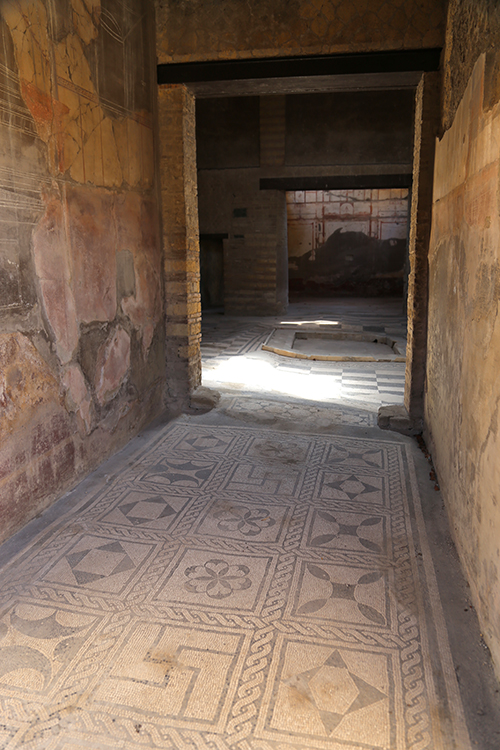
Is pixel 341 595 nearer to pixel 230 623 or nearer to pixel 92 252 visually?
pixel 230 623

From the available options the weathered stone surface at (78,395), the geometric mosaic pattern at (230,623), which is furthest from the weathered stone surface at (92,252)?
the geometric mosaic pattern at (230,623)

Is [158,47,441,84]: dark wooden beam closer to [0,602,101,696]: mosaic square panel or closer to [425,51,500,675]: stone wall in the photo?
[425,51,500,675]: stone wall

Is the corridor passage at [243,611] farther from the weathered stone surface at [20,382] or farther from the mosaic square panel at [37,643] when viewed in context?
the weathered stone surface at [20,382]

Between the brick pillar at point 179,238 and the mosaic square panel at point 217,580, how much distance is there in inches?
77.7

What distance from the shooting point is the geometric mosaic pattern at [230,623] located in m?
1.34

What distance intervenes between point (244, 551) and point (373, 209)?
1263cm

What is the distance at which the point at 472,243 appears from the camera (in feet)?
6.53

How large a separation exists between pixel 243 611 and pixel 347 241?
12.8m

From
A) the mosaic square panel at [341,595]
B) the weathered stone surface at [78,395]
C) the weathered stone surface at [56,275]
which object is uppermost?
the weathered stone surface at [56,275]

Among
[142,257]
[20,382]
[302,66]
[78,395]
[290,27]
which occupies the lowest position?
[78,395]

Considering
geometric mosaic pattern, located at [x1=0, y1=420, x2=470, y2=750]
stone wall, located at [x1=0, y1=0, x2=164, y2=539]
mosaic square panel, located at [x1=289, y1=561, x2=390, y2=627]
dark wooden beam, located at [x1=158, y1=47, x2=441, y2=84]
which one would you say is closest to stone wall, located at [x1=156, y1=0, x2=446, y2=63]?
dark wooden beam, located at [x1=158, y1=47, x2=441, y2=84]

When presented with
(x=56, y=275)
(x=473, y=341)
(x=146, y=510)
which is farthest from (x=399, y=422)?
(x=56, y=275)

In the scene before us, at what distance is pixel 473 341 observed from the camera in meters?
1.92

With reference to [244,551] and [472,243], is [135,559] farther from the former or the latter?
[472,243]
